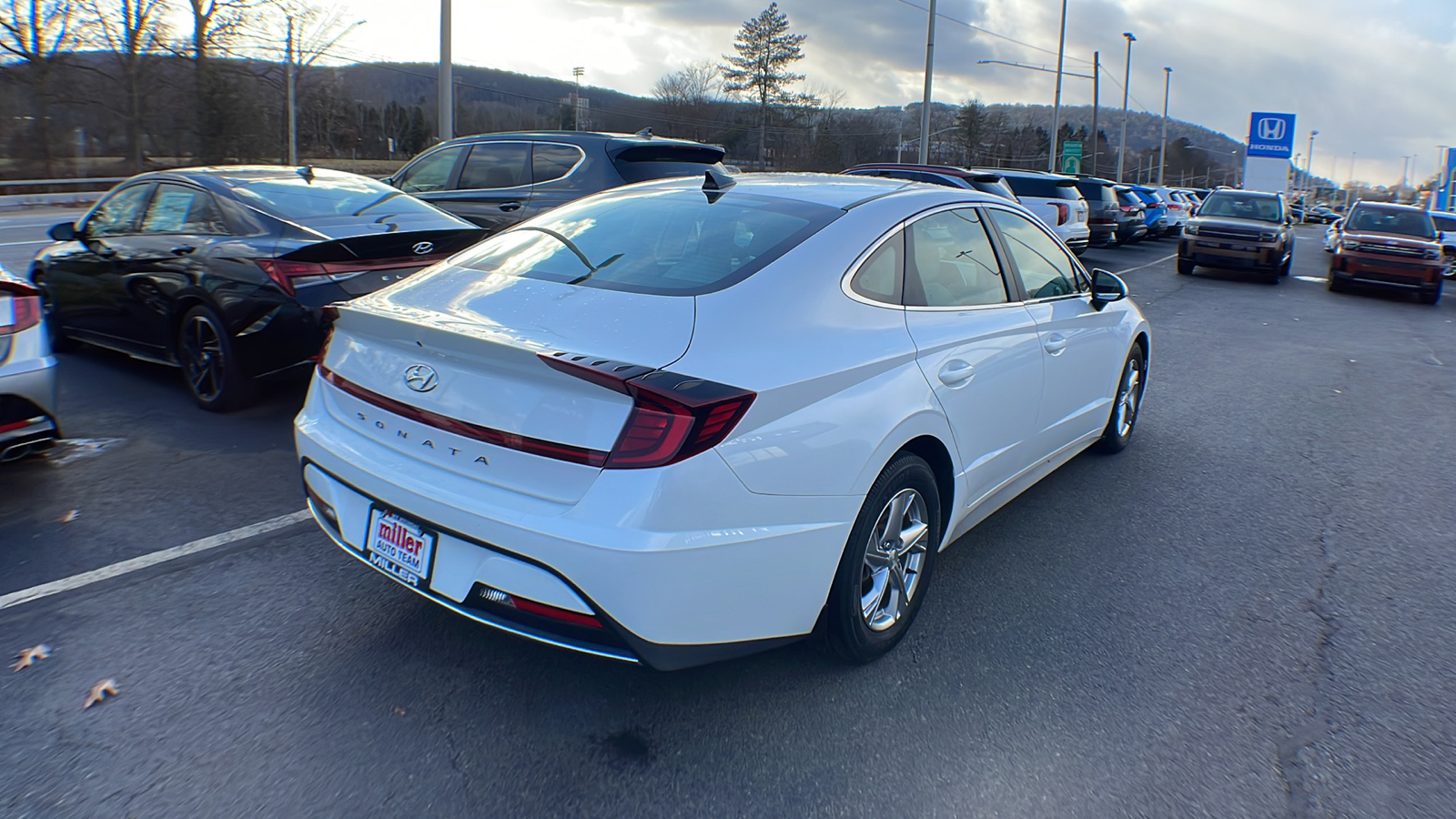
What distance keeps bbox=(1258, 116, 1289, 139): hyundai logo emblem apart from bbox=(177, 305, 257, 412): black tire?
67.3 m

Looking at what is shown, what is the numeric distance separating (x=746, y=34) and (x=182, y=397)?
245ft

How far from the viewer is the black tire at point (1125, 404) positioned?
5.61 m

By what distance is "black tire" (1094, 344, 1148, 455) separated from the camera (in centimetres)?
561

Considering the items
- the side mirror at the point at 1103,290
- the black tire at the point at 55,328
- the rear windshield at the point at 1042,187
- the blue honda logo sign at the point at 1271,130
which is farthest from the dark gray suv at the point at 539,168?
the blue honda logo sign at the point at 1271,130

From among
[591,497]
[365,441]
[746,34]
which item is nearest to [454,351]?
[365,441]

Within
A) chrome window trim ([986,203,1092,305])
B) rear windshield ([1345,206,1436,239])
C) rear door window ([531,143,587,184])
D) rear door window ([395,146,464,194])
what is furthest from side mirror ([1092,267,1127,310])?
rear windshield ([1345,206,1436,239])

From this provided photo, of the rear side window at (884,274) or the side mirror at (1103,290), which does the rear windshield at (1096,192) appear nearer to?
the side mirror at (1103,290)

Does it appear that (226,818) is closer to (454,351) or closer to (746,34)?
(454,351)

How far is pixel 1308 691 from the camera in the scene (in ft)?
10.4

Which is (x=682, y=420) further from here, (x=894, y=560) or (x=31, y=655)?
(x=31, y=655)

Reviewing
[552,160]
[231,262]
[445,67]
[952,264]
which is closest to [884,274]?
[952,264]

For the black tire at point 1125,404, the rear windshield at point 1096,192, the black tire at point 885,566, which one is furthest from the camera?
the rear windshield at point 1096,192

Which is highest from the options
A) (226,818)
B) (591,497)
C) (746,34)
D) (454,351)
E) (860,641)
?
(746,34)

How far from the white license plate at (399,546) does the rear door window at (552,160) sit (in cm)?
649
